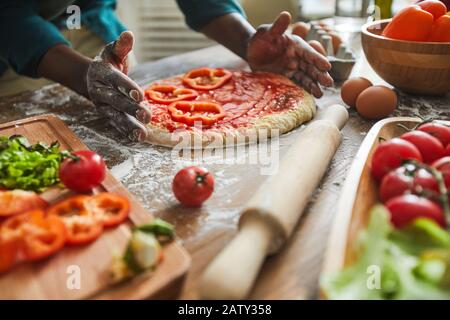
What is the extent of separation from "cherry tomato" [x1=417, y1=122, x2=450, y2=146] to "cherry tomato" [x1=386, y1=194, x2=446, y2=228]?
1.30 ft

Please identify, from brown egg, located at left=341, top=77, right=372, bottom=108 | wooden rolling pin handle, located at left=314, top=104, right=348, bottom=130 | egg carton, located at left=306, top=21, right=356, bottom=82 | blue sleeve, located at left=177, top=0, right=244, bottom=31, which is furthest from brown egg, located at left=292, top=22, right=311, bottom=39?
wooden rolling pin handle, located at left=314, top=104, right=348, bottom=130

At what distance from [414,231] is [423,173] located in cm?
23

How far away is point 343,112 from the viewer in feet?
5.22

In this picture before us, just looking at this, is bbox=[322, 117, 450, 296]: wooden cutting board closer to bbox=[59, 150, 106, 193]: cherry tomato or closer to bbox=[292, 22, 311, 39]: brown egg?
bbox=[59, 150, 106, 193]: cherry tomato

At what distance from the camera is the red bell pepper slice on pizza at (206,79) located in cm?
204

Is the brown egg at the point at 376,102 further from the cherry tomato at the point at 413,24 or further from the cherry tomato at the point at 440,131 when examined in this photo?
the cherry tomato at the point at 440,131

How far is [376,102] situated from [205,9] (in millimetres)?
1112

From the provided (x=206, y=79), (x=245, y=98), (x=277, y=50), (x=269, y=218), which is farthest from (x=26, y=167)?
(x=277, y=50)

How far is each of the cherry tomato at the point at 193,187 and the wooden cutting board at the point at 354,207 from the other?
1.17ft

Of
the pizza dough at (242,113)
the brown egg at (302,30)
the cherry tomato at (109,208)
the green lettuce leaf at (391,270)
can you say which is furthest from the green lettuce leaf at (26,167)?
the brown egg at (302,30)

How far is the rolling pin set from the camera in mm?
850

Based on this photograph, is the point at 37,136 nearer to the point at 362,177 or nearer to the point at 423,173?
the point at 362,177

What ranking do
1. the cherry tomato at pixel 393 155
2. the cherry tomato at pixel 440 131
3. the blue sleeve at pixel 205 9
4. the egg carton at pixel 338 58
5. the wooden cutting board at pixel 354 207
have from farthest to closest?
the blue sleeve at pixel 205 9 → the egg carton at pixel 338 58 → the cherry tomato at pixel 440 131 → the cherry tomato at pixel 393 155 → the wooden cutting board at pixel 354 207
